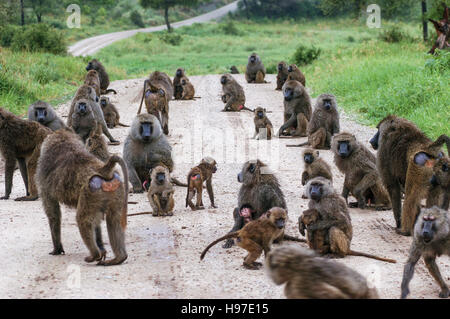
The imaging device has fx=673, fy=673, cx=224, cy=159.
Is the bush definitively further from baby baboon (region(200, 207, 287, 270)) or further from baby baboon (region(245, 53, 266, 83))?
baby baboon (region(200, 207, 287, 270))

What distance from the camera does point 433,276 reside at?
16.3 feet

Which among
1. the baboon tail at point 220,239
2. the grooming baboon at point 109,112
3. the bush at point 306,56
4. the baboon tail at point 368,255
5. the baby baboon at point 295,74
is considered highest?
the bush at point 306,56

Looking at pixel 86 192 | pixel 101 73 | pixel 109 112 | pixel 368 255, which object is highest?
pixel 101 73

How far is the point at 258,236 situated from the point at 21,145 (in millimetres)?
4000

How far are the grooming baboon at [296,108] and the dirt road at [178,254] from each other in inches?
72.3

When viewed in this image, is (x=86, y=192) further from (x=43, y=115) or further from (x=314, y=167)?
(x=43, y=115)

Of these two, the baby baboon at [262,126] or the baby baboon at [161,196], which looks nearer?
the baby baboon at [161,196]

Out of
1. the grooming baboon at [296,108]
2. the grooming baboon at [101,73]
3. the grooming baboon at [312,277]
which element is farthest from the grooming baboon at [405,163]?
the grooming baboon at [101,73]

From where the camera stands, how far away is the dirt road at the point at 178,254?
197 inches

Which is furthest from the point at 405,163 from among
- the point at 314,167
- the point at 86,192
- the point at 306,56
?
the point at 306,56

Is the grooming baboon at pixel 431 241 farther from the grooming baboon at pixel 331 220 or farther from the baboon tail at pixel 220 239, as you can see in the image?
the baboon tail at pixel 220 239

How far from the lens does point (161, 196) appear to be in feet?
24.7

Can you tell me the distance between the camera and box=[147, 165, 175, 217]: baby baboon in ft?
24.6

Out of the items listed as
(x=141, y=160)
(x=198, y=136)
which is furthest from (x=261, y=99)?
(x=141, y=160)
